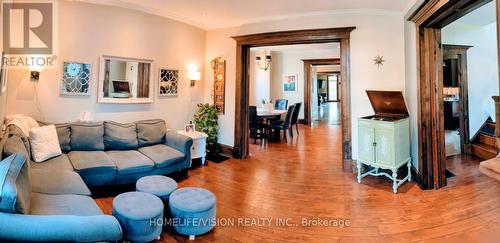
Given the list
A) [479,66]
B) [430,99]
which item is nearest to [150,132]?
[430,99]

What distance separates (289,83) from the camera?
34.0ft

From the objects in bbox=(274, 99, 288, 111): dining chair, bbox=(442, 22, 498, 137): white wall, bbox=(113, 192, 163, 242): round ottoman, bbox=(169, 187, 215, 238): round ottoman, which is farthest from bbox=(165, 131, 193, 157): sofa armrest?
bbox=(274, 99, 288, 111): dining chair

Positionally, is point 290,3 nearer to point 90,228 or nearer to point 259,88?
point 90,228

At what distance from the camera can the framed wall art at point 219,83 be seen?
5.41m

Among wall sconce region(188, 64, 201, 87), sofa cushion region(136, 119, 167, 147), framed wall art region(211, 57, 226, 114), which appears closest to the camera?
sofa cushion region(136, 119, 167, 147)

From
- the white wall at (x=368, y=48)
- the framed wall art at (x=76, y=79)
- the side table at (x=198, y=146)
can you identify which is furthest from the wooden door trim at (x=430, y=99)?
the framed wall art at (x=76, y=79)

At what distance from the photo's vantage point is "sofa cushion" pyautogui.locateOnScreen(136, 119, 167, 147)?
4242 mm

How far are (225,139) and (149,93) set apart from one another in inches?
68.7

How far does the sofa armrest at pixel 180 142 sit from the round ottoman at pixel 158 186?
3.65 ft

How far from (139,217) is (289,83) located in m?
8.83

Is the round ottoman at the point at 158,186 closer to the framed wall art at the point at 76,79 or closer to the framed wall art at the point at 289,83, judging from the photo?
the framed wall art at the point at 76,79

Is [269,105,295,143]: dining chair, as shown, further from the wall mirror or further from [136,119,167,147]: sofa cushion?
the wall mirror

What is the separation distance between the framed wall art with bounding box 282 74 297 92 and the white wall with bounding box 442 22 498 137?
5.43 meters

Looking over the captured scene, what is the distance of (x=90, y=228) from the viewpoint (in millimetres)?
1561
